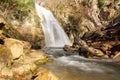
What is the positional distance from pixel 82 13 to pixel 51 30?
10949 mm

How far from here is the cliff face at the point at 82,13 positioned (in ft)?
168

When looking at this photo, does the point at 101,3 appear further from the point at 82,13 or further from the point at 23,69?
the point at 23,69

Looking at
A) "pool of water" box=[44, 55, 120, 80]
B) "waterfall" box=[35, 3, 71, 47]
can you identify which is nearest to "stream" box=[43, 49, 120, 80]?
"pool of water" box=[44, 55, 120, 80]

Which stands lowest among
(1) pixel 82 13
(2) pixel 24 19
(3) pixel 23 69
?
(3) pixel 23 69

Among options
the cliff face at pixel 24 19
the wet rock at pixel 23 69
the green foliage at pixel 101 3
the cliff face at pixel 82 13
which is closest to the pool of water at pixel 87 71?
the wet rock at pixel 23 69

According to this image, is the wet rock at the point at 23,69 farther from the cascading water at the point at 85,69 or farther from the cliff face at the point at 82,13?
the cliff face at the point at 82,13

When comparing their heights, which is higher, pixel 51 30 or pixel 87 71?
pixel 51 30

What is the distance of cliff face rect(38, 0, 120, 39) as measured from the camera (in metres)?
51.2

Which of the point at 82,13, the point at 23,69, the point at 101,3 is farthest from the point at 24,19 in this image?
the point at 23,69

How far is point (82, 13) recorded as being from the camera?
5344cm

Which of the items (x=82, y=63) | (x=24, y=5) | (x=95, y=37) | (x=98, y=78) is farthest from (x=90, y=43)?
(x=98, y=78)

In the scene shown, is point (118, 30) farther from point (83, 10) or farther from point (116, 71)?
point (83, 10)

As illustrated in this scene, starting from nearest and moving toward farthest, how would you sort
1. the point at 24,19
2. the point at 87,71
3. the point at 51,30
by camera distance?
the point at 87,71, the point at 24,19, the point at 51,30

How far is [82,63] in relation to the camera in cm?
2520
